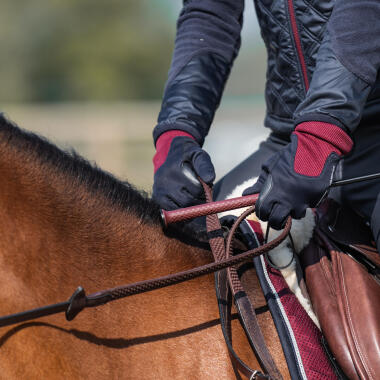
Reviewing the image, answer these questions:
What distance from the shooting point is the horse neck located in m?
1.66

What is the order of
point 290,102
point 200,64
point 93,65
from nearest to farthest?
point 290,102 → point 200,64 → point 93,65

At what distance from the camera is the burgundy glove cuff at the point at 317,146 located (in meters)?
1.77

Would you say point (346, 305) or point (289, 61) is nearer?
point (346, 305)

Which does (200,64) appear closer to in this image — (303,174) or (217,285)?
(303,174)

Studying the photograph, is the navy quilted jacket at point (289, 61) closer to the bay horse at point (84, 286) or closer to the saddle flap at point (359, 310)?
the saddle flap at point (359, 310)

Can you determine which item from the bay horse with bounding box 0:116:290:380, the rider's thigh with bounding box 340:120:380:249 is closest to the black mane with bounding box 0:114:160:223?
the bay horse with bounding box 0:116:290:380

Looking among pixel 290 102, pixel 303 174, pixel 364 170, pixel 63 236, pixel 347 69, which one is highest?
pixel 290 102

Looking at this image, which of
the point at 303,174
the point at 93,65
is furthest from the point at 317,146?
the point at 93,65

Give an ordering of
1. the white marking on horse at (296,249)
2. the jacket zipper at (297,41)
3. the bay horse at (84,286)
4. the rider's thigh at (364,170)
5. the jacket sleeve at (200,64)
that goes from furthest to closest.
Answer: the jacket sleeve at (200,64) → the jacket zipper at (297,41) → the rider's thigh at (364,170) → the white marking on horse at (296,249) → the bay horse at (84,286)

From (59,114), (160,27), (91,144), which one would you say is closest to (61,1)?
(160,27)

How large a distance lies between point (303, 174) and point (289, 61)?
629mm

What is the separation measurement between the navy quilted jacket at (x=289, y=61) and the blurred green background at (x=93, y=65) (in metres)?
14.4

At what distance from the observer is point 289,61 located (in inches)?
86.7

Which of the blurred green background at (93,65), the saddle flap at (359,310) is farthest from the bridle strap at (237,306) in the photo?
the blurred green background at (93,65)
